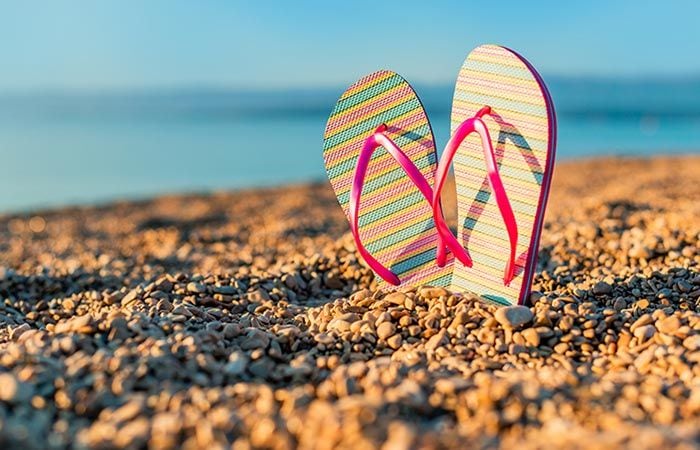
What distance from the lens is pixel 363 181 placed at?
3.41 m

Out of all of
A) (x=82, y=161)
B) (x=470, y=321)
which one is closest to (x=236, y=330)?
(x=470, y=321)

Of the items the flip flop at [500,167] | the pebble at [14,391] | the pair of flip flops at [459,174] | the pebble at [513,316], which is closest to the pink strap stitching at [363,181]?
the pair of flip flops at [459,174]

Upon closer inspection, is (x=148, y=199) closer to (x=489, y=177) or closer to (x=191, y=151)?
(x=489, y=177)

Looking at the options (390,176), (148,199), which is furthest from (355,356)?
(148,199)

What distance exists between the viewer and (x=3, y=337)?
128 inches

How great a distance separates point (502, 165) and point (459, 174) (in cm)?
30

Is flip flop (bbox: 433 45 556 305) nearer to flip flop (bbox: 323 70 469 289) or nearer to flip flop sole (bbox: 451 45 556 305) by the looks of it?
flip flop sole (bbox: 451 45 556 305)

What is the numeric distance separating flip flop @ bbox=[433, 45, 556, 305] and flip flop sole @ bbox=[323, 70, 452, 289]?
0.54 ft

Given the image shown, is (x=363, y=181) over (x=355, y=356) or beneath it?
over

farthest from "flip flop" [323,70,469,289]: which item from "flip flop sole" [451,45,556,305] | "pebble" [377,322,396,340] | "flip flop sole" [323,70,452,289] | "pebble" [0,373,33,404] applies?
"pebble" [0,373,33,404]

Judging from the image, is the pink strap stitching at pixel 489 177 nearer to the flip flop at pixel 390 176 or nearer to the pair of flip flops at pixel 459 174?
the pair of flip flops at pixel 459 174

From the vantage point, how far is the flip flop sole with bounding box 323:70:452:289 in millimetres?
3441

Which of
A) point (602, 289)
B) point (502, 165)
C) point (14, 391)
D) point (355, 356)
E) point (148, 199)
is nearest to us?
point (14, 391)

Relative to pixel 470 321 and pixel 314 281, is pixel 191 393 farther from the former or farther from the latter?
pixel 314 281
